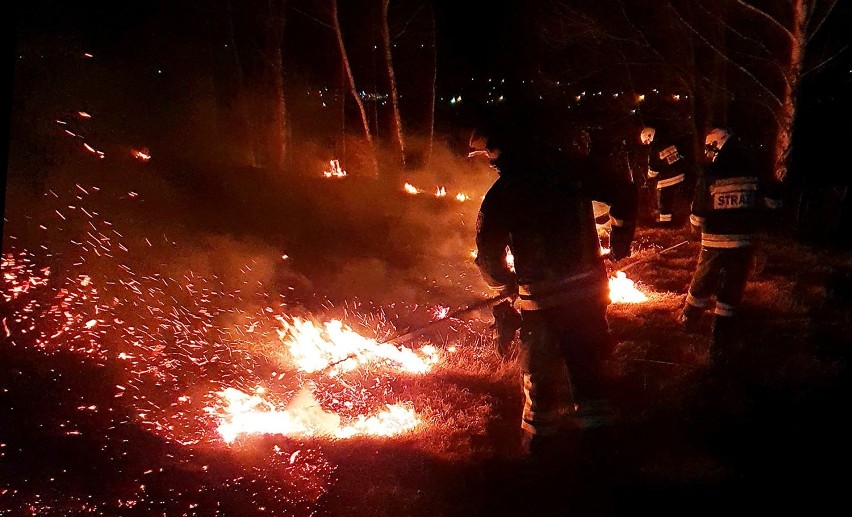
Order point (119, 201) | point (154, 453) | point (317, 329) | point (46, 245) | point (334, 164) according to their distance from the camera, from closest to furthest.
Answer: point (154, 453)
point (46, 245)
point (317, 329)
point (119, 201)
point (334, 164)

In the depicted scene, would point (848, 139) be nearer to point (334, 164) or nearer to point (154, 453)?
point (334, 164)

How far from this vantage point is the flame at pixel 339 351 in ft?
18.3

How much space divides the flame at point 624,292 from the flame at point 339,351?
2.70 meters

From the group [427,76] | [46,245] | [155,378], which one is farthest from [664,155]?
[427,76]

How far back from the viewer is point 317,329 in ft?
20.2

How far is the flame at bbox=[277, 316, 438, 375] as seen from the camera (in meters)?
5.59

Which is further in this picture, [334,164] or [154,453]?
[334,164]

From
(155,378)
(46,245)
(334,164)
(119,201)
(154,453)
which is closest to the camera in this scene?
(154,453)

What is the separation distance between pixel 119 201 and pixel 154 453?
3692 millimetres

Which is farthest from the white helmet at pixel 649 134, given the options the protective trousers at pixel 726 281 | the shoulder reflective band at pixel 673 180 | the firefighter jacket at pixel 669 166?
the protective trousers at pixel 726 281

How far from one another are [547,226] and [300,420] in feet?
7.58

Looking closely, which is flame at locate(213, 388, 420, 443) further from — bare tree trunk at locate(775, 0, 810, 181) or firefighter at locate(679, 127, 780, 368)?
bare tree trunk at locate(775, 0, 810, 181)

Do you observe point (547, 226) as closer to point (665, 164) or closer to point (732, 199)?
point (732, 199)

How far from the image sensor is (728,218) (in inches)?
201
